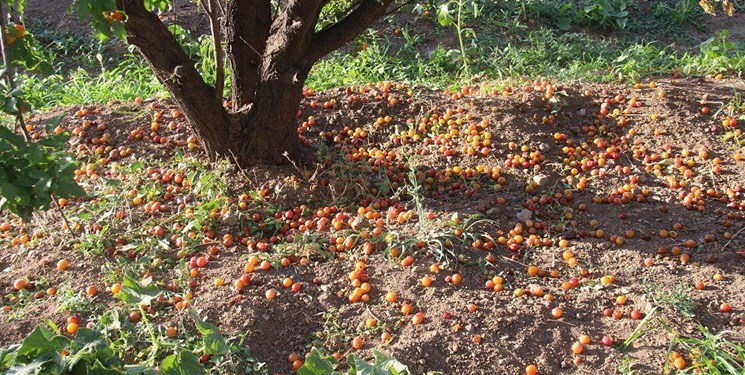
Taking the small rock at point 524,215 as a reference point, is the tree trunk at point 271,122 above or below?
above

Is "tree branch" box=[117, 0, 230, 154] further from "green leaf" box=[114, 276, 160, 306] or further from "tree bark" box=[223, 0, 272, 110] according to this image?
"green leaf" box=[114, 276, 160, 306]

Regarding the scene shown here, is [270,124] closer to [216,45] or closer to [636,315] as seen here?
[216,45]

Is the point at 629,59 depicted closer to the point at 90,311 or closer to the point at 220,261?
the point at 220,261

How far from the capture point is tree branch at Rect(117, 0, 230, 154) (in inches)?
136

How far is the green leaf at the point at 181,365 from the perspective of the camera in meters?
2.46

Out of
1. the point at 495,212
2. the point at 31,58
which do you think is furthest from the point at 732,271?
the point at 31,58

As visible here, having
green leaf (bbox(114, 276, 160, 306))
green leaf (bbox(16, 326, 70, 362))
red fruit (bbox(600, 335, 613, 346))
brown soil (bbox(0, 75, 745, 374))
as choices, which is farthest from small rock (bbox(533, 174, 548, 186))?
green leaf (bbox(16, 326, 70, 362))

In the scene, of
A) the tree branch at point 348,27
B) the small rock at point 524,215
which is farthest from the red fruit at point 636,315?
the tree branch at point 348,27

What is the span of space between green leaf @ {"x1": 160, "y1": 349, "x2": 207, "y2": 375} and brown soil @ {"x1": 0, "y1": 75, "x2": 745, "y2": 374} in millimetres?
410

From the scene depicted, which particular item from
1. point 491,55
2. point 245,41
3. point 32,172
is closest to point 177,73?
point 245,41

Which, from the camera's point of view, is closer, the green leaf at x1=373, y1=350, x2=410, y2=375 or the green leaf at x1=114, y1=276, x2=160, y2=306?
the green leaf at x1=373, y1=350, x2=410, y2=375

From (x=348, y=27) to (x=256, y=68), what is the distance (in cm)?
60

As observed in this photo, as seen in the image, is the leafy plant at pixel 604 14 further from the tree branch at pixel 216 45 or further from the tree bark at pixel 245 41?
the tree branch at pixel 216 45

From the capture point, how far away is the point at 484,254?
337 cm
